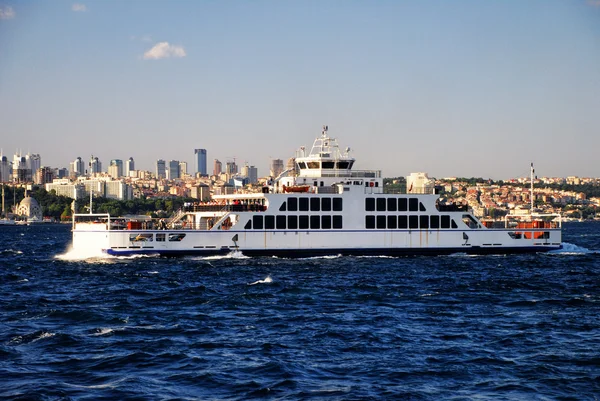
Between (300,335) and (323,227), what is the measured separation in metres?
24.6

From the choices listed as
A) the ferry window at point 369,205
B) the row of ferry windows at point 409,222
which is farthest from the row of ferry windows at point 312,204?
the row of ferry windows at point 409,222

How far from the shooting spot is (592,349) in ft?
67.2

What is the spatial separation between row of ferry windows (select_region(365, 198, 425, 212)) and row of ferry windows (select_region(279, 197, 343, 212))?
1.84 meters

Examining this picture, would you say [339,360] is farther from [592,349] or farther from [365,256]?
[365,256]

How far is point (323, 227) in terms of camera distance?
47.0 m

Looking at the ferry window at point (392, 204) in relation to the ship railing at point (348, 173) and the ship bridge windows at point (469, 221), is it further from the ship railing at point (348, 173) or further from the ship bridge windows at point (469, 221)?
the ship bridge windows at point (469, 221)

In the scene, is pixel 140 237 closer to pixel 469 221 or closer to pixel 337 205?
pixel 337 205

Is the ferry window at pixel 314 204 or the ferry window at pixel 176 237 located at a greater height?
the ferry window at pixel 314 204

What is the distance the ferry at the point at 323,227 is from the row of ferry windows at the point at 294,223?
0.06 meters

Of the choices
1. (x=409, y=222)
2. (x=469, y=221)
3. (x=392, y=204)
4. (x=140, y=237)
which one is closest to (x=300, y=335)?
(x=140, y=237)

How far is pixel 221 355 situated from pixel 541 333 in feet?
30.5

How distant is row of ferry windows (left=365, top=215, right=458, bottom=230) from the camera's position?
156 feet

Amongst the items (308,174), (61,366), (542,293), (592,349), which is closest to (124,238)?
(308,174)

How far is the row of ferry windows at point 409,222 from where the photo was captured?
1873 inches
